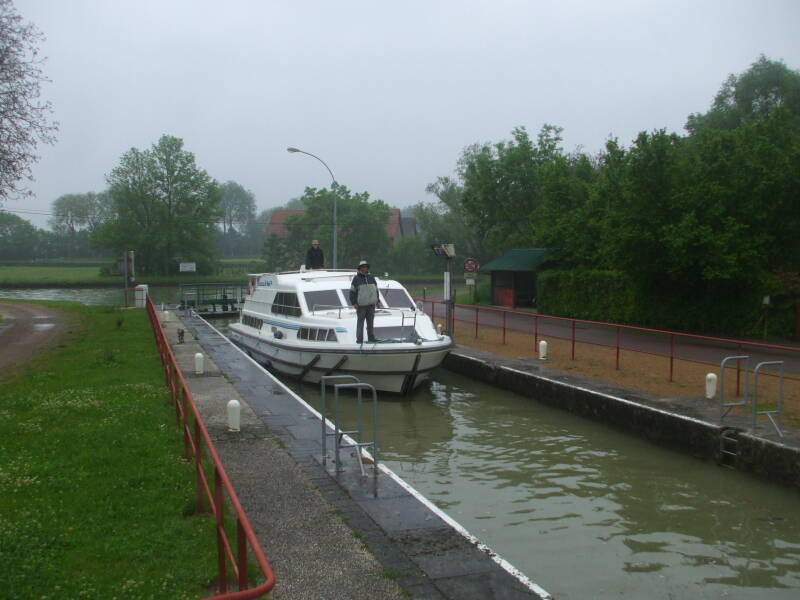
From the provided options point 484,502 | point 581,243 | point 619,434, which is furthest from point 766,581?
point 581,243

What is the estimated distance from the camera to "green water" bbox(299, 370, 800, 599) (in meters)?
6.62

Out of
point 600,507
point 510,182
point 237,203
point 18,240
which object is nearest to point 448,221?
point 510,182

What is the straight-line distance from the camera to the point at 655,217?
20750mm

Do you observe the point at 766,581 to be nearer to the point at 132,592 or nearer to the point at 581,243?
the point at 132,592

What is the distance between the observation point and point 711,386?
1176cm

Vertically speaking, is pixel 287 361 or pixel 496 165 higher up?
pixel 496 165

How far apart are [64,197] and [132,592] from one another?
149 metres

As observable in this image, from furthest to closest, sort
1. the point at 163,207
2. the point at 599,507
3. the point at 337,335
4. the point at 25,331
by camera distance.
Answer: the point at 163,207 < the point at 25,331 < the point at 337,335 < the point at 599,507

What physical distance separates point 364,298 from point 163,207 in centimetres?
6237

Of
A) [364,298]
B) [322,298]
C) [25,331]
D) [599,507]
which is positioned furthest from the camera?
[25,331]

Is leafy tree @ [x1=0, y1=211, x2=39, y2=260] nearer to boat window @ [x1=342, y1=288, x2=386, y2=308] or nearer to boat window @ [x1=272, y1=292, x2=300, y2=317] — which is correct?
boat window @ [x1=272, y1=292, x2=300, y2=317]

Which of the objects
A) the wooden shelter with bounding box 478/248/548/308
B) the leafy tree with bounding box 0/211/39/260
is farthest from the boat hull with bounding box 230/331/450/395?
the leafy tree with bounding box 0/211/39/260

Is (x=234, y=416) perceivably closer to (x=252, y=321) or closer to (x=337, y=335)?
(x=337, y=335)

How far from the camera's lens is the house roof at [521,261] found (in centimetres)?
3253
